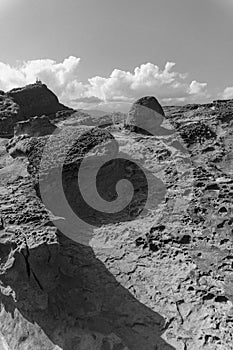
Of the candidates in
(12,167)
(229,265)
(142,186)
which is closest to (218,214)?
(229,265)

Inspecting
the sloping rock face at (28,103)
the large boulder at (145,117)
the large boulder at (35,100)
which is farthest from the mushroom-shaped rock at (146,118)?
the large boulder at (35,100)

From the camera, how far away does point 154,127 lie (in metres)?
Result: 10.8

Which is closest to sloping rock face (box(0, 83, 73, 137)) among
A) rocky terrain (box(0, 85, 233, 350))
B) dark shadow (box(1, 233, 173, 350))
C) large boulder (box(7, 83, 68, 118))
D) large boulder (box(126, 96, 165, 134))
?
large boulder (box(7, 83, 68, 118))

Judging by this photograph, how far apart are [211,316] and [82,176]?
4.27 meters

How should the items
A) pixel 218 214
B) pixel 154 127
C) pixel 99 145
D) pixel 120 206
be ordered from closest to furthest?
pixel 218 214 < pixel 120 206 < pixel 99 145 < pixel 154 127

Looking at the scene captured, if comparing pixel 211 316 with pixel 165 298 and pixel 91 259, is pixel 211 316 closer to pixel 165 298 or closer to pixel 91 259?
pixel 165 298

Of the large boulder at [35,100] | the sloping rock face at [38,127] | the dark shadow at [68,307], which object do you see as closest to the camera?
the dark shadow at [68,307]

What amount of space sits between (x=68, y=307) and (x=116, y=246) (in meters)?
1.68

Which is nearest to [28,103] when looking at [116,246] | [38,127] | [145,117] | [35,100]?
[35,100]

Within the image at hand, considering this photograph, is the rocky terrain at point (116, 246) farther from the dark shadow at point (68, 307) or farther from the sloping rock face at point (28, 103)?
the sloping rock face at point (28, 103)

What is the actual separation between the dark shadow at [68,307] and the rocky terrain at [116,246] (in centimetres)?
2

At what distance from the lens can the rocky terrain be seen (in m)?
5.94

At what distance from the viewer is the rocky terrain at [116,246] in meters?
5.94

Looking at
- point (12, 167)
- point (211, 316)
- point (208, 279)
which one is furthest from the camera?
point (12, 167)
